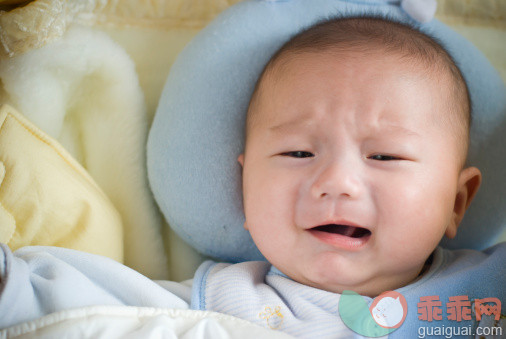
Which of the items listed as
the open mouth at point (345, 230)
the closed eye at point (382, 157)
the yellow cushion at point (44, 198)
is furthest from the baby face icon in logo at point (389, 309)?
the yellow cushion at point (44, 198)

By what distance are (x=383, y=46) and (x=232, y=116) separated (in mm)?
340

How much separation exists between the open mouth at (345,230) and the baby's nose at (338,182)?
0.29 ft

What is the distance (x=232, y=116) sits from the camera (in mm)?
1162

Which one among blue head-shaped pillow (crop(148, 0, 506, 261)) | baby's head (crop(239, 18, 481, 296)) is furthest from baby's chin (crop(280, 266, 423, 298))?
blue head-shaped pillow (crop(148, 0, 506, 261))

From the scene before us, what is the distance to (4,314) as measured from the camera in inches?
32.0

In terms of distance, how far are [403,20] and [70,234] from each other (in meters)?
0.82

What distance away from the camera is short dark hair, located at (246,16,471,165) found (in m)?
1.02

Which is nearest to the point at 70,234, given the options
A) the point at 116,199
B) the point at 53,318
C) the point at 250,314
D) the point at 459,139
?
the point at 116,199

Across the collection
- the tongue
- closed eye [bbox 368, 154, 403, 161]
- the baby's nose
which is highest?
closed eye [bbox 368, 154, 403, 161]

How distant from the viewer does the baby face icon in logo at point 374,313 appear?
0.90m

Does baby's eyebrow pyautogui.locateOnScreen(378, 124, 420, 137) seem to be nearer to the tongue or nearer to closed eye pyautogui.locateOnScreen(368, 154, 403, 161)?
closed eye pyautogui.locateOnScreen(368, 154, 403, 161)

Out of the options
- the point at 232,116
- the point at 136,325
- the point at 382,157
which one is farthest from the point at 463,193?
the point at 136,325

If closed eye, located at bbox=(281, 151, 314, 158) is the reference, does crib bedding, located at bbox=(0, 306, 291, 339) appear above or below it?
below

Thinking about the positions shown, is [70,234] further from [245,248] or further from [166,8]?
[166,8]
